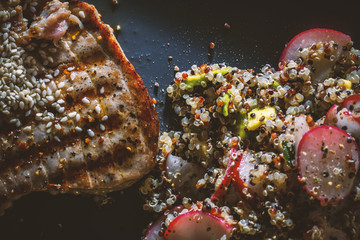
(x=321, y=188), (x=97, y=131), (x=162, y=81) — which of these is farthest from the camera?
(x=162, y=81)

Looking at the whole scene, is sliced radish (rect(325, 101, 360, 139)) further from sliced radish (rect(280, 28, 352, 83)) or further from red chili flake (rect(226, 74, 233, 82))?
red chili flake (rect(226, 74, 233, 82))

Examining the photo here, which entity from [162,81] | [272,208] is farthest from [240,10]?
[272,208]

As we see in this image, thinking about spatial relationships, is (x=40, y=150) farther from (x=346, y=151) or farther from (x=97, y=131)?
(x=346, y=151)

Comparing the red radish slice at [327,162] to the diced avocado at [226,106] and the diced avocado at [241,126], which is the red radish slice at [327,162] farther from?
the diced avocado at [226,106]

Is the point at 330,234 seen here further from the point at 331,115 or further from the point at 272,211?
the point at 331,115

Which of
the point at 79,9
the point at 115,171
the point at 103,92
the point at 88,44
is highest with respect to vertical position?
the point at 79,9

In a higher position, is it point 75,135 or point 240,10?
point 240,10
